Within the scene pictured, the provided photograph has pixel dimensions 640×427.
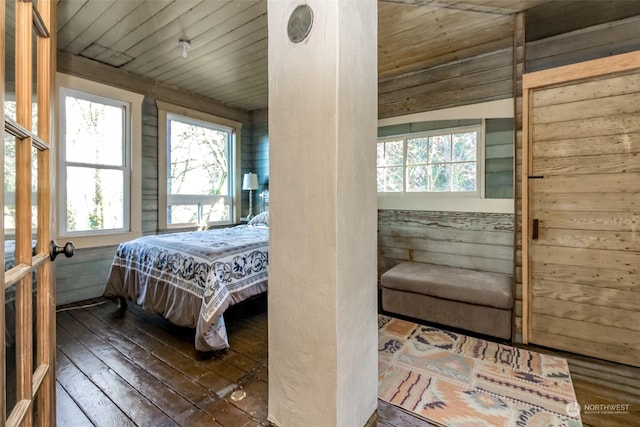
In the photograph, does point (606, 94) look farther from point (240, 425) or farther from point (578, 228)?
point (240, 425)

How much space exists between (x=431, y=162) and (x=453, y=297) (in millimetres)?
1459

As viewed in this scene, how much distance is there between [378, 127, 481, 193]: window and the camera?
3.00 m

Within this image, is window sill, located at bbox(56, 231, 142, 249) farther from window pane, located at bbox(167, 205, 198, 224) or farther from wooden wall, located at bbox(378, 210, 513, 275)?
wooden wall, located at bbox(378, 210, 513, 275)

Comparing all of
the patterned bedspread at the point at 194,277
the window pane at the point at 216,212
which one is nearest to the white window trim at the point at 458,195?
the patterned bedspread at the point at 194,277

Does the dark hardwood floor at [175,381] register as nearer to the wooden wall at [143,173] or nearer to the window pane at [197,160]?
the wooden wall at [143,173]

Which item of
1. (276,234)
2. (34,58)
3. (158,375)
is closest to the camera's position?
(34,58)

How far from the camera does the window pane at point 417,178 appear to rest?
3.29 meters

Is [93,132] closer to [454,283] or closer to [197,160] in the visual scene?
[197,160]

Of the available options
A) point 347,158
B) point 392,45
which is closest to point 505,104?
point 392,45

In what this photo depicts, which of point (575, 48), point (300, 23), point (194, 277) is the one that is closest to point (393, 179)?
point (575, 48)

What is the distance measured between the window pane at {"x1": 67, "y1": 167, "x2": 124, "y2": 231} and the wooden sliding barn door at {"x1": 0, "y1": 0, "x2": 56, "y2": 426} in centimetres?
272

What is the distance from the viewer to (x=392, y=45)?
2.78 m

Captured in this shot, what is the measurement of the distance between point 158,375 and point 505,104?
3507 mm

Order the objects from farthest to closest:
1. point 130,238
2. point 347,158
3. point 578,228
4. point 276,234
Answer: point 130,238 < point 578,228 < point 276,234 < point 347,158
